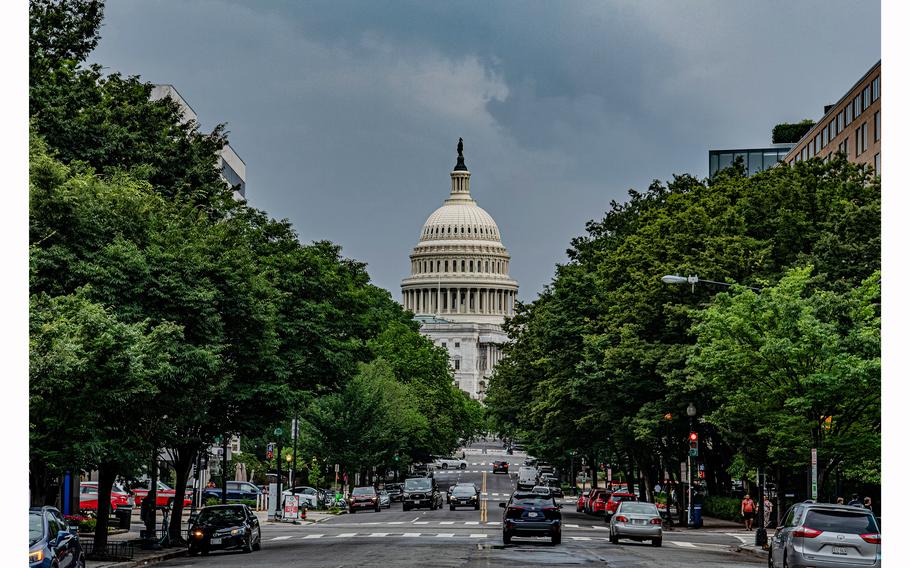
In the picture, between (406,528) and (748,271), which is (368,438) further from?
(748,271)

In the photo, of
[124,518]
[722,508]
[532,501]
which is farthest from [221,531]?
[722,508]

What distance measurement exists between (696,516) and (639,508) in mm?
15244

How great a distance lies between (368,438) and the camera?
94.2 m

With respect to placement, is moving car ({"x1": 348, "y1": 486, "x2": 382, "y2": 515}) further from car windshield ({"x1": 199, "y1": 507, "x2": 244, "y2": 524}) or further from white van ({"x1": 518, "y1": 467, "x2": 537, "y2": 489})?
car windshield ({"x1": 199, "y1": 507, "x2": 244, "y2": 524})

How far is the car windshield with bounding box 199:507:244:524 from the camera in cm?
4431

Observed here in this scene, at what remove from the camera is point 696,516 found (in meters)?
64.7

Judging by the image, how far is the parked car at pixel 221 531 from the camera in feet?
143

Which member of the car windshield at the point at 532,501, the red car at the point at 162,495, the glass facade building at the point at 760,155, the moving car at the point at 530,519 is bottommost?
the red car at the point at 162,495

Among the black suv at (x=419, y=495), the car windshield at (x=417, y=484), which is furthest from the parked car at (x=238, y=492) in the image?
the car windshield at (x=417, y=484)

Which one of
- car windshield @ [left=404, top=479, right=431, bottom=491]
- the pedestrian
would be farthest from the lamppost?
car windshield @ [left=404, top=479, right=431, bottom=491]

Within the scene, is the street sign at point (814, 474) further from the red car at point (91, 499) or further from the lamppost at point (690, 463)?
the red car at point (91, 499)

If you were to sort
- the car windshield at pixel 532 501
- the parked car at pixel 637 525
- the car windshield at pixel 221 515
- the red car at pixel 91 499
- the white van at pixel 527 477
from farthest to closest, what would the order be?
1. the white van at pixel 527 477
2. the red car at pixel 91 499
3. the parked car at pixel 637 525
4. the car windshield at pixel 532 501
5. the car windshield at pixel 221 515

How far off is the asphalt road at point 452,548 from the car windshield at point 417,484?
1594 cm

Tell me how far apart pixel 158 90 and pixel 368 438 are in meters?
25.9
